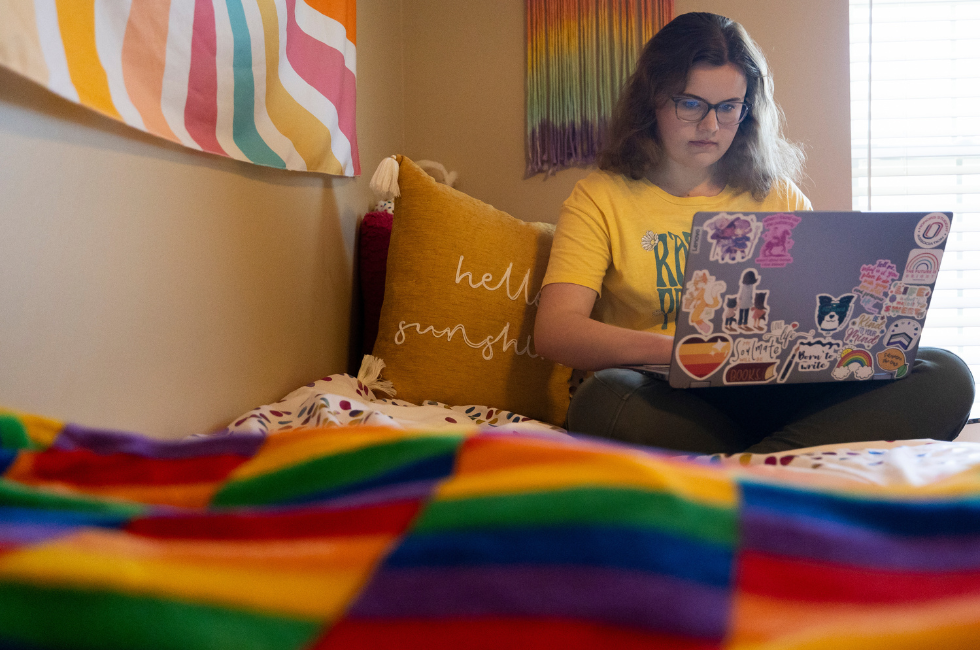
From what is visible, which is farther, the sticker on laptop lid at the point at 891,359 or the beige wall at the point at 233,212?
the sticker on laptop lid at the point at 891,359

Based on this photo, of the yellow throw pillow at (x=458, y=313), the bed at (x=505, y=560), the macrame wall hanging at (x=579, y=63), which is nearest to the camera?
the bed at (x=505, y=560)

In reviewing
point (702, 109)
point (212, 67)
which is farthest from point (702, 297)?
point (212, 67)

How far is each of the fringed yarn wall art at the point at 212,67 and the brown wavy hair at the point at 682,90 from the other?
0.56 m

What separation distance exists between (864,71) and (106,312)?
2.00 m

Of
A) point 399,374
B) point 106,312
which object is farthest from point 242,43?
point 399,374

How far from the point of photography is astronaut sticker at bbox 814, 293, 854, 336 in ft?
2.62

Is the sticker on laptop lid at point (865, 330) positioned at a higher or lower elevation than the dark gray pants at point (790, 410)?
higher

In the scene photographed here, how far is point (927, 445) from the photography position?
75cm

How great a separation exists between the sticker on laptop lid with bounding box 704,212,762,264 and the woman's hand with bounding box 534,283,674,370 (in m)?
0.28

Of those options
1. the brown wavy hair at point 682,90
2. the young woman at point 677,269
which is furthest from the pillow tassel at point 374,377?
the brown wavy hair at point 682,90

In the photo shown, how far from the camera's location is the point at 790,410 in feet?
3.25

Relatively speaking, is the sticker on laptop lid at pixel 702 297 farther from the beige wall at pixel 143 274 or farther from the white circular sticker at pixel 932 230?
the beige wall at pixel 143 274

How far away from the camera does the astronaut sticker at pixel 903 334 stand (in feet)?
2.79

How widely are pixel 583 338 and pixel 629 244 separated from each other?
24 cm
